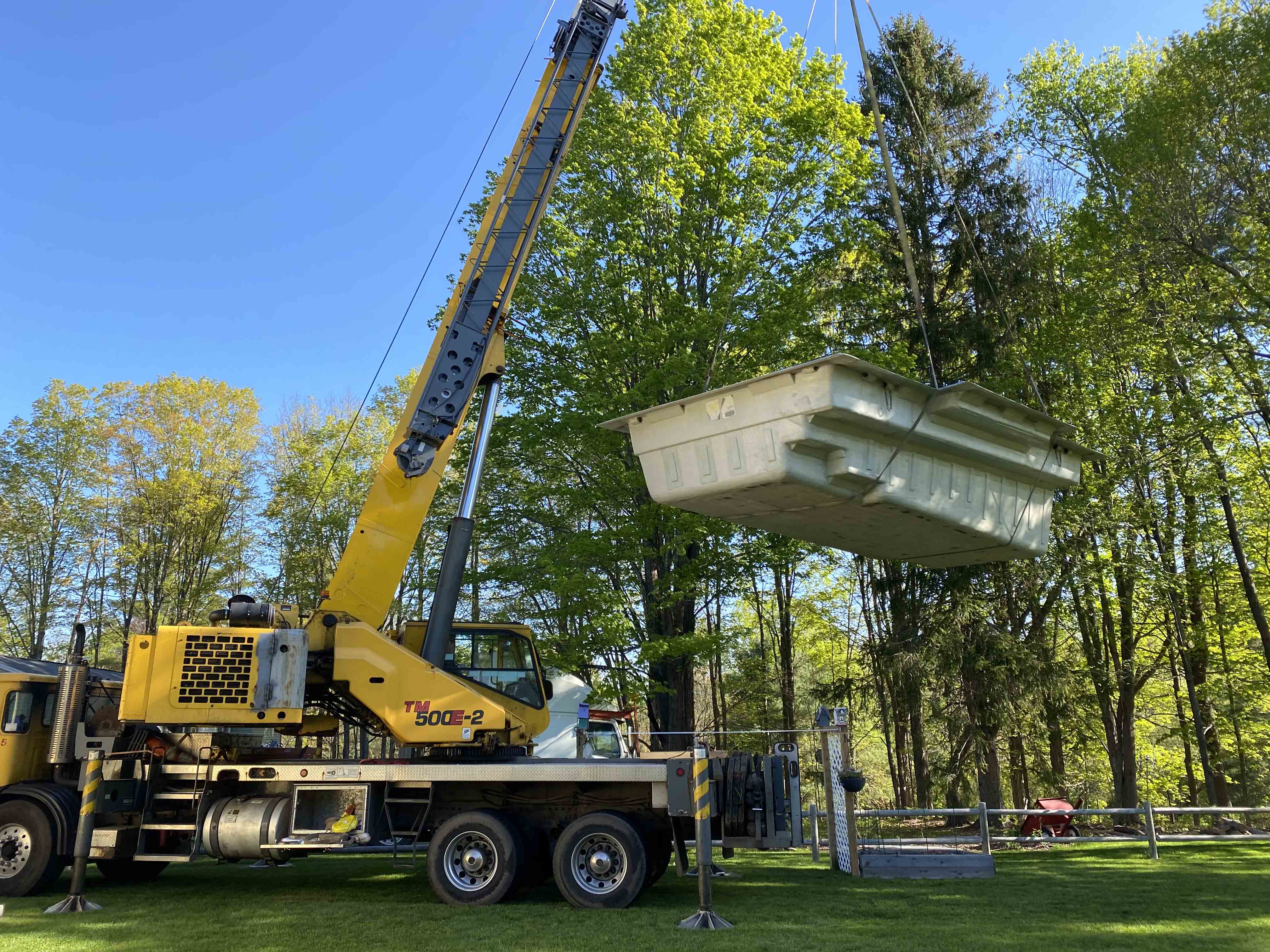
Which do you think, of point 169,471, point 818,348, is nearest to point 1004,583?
point 818,348

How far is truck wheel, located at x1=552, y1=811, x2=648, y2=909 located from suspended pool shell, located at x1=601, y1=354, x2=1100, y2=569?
3.06 meters

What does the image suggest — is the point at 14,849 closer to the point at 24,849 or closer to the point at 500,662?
the point at 24,849

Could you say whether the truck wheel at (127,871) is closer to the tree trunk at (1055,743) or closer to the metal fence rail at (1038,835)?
the metal fence rail at (1038,835)

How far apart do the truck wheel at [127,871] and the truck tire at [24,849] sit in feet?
4.22

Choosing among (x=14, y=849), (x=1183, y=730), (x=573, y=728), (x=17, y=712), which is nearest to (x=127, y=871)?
(x=14, y=849)

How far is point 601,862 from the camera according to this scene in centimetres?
828

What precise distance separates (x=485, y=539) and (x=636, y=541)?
3969 millimetres

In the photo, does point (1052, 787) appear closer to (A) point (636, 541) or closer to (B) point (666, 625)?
(B) point (666, 625)

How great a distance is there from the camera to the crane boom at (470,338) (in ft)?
32.8

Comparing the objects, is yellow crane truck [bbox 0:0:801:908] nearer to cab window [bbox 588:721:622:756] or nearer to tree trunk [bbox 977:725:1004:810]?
cab window [bbox 588:721:622:756]

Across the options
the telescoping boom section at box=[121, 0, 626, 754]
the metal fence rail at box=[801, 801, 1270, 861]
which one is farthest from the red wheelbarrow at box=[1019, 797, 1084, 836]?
the telescoping boom section at box=[121, 0, 626, 754]

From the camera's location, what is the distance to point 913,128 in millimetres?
22297

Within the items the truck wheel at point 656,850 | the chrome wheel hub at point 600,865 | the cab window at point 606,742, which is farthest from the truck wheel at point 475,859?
the cab window at point 606,742

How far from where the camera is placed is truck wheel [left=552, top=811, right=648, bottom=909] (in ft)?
26.7
